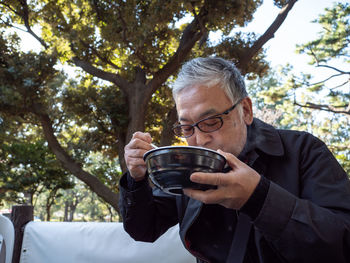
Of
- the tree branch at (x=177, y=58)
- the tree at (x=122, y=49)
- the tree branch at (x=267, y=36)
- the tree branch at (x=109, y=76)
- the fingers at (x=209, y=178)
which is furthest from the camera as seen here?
the tree branch at (x=109, y=76)

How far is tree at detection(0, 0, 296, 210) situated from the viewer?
6.34m

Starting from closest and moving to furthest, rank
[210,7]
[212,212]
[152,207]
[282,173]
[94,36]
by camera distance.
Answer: [282,173], [212,212], [152,207], [210,7], [94,36]

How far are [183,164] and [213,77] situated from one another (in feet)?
1.92

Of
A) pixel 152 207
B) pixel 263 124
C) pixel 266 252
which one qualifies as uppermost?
pixel 263 124

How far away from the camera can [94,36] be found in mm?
7660

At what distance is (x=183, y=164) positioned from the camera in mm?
914

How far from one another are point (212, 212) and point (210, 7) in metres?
5.64

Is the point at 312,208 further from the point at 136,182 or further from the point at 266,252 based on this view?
the point at 136,182

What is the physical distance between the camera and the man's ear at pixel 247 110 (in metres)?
1.44

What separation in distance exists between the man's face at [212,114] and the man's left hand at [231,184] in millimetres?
396

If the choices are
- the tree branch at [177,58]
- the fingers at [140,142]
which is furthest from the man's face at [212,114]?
the tree branch at [177,58]

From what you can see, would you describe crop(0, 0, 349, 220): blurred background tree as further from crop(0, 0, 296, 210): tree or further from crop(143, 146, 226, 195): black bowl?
crop(143, 146, 226, 195): black bowl

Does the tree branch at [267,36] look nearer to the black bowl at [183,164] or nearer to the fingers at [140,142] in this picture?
the fingers at [140,142]

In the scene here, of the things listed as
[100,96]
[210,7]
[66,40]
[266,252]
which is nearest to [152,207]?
[266,252]
